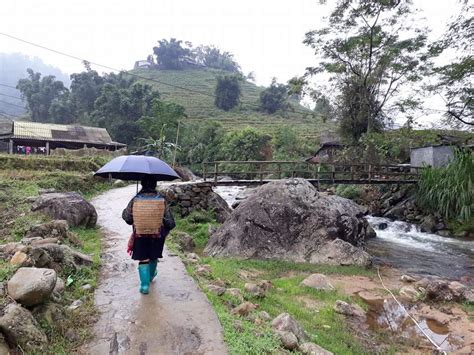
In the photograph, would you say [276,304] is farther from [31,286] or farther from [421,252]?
[421,252]

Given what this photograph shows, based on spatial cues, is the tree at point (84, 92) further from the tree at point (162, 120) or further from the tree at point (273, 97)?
the tree at point (273, 97)

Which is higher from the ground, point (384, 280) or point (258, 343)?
point (258, 343)

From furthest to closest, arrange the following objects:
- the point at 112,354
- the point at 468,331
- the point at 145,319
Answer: the point at 468,331 → the point at 145,319 → the point at 112,354

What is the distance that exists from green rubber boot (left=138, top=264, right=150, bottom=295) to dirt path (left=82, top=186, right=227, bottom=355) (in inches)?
4.1

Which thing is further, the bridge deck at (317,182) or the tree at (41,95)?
the tree at (41,95)

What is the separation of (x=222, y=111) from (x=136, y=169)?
60454 millimetres

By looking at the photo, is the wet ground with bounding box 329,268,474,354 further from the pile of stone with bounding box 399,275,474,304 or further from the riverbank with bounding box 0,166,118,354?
the riverbank with bounding box 0,166,118,354

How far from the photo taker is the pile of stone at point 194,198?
1434cm

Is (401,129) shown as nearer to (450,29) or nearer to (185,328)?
(450,29)

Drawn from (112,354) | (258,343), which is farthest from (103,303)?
(258,343)

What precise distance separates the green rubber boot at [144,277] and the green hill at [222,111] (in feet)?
138

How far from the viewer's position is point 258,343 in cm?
374

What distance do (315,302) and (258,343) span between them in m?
3.50

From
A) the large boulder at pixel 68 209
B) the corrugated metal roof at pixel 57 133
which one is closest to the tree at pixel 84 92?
the corrugated metal roof at pixel 57 133
